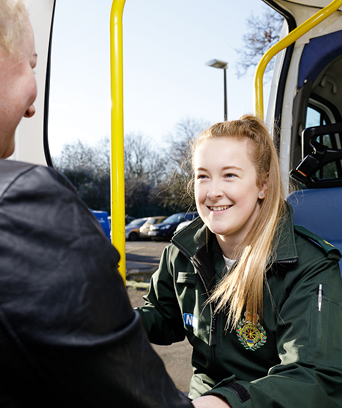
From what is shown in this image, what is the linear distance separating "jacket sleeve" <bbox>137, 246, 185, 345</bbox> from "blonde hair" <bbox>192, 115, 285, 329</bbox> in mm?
239

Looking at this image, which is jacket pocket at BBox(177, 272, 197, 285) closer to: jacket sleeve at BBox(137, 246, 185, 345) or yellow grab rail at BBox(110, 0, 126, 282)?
jacket sleeve at BBox(137, 246, 185, 345)

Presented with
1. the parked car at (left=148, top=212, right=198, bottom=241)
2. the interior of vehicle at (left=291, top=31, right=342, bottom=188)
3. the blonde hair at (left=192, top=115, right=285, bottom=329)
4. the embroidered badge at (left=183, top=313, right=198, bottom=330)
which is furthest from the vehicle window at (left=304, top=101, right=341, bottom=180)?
the parked car at (left=148, top=212, right=198, bottom=241)

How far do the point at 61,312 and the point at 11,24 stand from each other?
39cm

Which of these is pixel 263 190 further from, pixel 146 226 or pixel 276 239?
pixel 146 226

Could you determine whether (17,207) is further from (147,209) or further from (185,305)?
(147,209)

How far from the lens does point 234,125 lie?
1.47m

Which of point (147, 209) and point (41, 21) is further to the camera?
point (147, 209)

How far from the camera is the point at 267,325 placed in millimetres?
1199

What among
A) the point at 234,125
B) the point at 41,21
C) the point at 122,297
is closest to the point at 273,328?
the point at 234,125

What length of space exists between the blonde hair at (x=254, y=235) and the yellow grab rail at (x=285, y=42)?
2.43 ft

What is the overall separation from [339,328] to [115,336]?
83 centimetres

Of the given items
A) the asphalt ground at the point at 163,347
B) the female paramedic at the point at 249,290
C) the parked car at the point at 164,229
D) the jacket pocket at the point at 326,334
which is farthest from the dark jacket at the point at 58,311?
the parked car at the point at 164,229

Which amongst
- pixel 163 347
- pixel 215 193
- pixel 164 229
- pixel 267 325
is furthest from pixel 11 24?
pixel 164 229

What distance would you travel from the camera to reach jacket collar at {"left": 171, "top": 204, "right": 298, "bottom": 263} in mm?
1201
